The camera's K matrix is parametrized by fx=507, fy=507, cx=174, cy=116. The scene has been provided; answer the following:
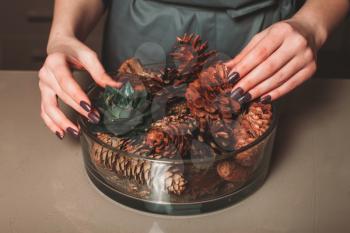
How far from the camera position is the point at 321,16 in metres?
0.71

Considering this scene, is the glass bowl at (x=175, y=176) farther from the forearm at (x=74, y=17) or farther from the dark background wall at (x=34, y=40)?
the dark background wall at (x=34, y=40)

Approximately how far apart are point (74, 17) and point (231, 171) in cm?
37

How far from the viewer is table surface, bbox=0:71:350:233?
21.4 inches

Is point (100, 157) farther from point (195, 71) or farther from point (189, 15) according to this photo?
point (189, 15)

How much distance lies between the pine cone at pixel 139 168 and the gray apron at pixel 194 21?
251mm

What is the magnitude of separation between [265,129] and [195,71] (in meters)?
0.11

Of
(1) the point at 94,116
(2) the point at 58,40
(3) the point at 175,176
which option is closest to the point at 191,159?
(3) the point at 175,176

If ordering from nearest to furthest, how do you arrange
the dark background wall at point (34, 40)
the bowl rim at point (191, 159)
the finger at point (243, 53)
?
the bowl rim at point (191, 159) → the finger at point (243, 53) → the dark background wall at point (34, 40)

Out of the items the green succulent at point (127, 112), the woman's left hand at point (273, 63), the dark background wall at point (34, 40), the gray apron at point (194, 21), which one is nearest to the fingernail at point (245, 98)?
the woman's left hand at point (273, 63)

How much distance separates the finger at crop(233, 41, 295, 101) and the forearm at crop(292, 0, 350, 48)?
89 mm

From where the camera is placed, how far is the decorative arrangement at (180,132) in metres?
0.50

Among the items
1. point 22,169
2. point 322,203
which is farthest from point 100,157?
point 322,203

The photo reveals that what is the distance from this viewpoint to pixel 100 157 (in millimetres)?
540

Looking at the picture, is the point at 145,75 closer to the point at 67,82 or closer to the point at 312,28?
the point at 67,82
